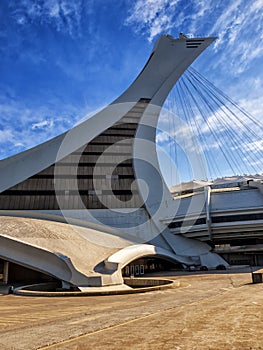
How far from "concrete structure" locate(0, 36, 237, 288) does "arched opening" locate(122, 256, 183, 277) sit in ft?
4.56

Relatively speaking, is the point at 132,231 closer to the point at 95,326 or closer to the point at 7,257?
the point at 7,257

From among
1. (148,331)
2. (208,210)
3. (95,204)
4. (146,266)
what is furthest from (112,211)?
(148,331)

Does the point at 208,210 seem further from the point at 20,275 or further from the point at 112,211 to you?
the point at 20,275

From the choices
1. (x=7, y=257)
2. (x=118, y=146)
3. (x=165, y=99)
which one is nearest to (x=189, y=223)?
(x=118, y=146)

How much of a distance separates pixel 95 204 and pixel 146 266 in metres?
7.45

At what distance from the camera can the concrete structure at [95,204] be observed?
16047 millimetres

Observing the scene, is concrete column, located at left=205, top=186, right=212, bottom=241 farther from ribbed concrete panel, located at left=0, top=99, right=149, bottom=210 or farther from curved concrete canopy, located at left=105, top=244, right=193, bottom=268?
ribbed concrete panel, located at left=0, top=99, right=149, bottom=210

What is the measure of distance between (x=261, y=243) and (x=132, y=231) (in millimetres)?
14812

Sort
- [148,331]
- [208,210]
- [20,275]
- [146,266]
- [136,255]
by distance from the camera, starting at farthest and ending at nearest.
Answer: [208,210], [146,266], [20,275], [136,255], [148,331]

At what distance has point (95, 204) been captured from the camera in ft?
86.8

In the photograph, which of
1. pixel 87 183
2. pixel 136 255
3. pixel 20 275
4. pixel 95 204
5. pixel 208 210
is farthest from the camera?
pixel 87 183

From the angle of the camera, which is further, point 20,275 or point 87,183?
point 87,183

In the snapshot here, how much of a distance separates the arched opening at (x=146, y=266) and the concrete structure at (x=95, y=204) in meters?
1.39

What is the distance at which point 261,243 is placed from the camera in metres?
29.6
